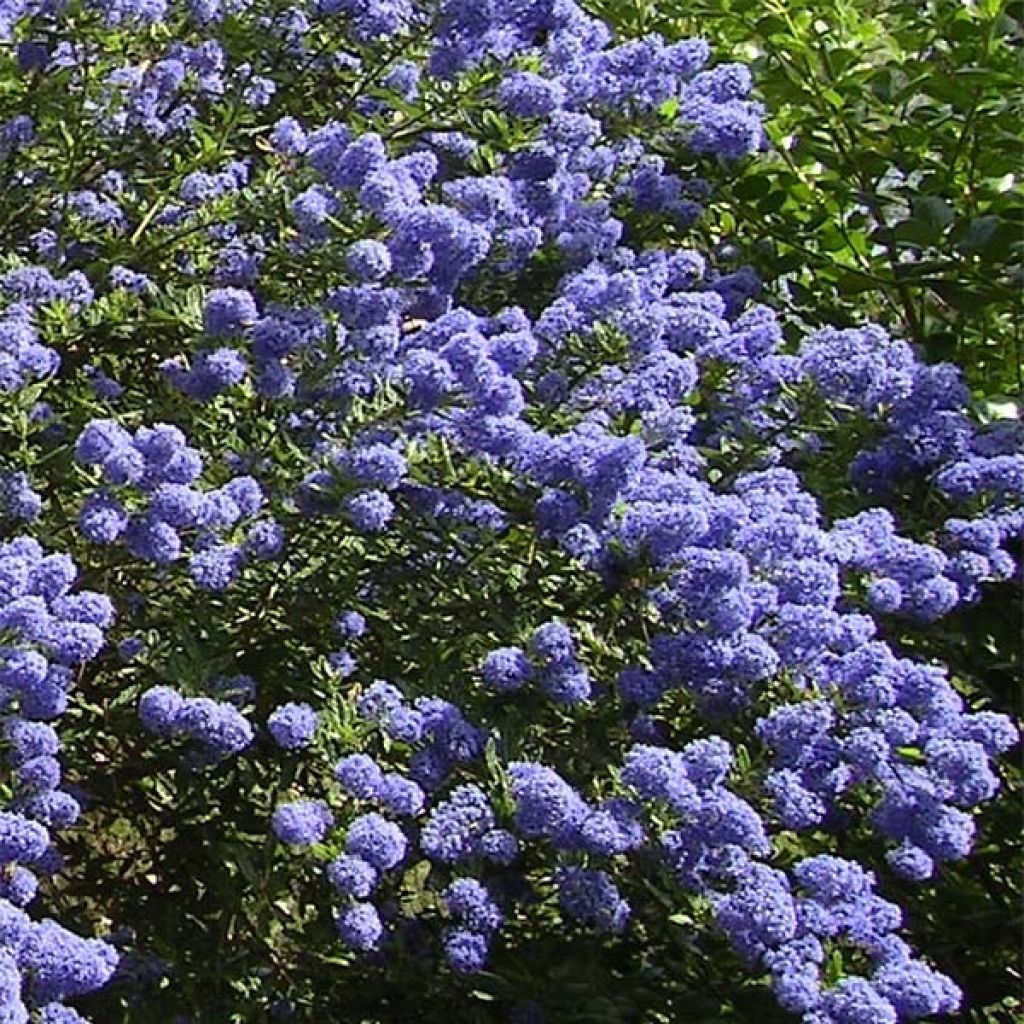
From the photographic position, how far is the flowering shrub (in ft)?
8.01

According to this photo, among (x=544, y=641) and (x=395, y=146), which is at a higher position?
(x=395, y=146)

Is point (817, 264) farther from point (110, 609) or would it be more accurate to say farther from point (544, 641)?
point (110, 609)

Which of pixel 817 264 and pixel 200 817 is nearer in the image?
pixel 200 817

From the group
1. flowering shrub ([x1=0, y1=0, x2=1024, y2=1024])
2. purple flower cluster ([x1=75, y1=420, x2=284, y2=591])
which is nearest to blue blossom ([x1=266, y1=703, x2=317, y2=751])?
flowering shrub ([x1=0, y1=0, x2=1024, y2=1024])

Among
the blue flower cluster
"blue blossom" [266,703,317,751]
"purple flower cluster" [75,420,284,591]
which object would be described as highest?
"purple flower cluster" [75,420,284,591]

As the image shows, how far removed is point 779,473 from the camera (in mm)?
2750

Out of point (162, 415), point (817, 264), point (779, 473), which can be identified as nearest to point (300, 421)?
point (162, 415)

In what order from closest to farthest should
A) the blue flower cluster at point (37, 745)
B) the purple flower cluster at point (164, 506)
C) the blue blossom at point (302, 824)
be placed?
the blue flower cluster at point (37, 745) < the blue blossom at point (302, 824) < the purple flower cluster at point (164, 506)

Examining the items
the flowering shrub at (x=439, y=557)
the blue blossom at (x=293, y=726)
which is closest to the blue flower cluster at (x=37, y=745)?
the flowering shrub at (x=439, y=557)

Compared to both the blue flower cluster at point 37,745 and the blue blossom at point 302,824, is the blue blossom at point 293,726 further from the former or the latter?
the blue flower cluster at point 37,745

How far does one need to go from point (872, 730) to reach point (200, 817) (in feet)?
3.49

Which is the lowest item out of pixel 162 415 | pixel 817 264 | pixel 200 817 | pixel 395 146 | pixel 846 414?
pixel 200 817

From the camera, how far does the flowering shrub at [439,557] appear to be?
2.44 meters

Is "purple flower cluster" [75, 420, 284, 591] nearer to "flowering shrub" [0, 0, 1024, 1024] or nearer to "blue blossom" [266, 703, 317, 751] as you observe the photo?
"flowering shrub" [0, 0, 1024, 1024]
